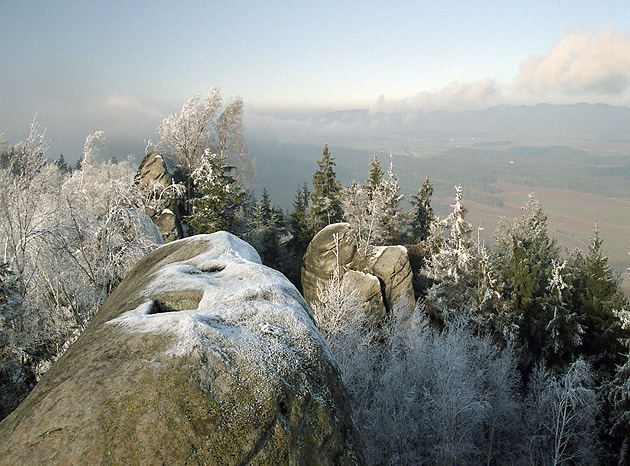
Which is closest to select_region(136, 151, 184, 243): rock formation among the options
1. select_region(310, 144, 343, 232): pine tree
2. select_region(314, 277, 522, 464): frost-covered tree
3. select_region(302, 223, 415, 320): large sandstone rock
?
select_region(302, 223, 415, 320): large sandstone rock

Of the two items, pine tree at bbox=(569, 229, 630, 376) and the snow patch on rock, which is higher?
the snow patch on rock

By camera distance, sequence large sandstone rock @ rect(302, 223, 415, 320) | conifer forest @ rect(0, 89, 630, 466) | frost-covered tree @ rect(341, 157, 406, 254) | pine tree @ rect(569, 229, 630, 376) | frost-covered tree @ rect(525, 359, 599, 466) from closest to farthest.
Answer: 1. conifer forest @ rect(0, 89, 630, 466)
2. frost-covered tree @ rect(525, 359, 599, 466)
3. pine tree @ rect(569, 229, 630, 376)
4. large sandstone rock @ rect(302, 223, 415, 320)
5. frost-covered tree @ rect(341, 157, 406, 254)

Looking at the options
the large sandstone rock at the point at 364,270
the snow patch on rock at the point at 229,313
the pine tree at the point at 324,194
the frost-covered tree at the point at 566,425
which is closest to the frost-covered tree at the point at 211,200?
the large sandstone rock at the point at 364,270

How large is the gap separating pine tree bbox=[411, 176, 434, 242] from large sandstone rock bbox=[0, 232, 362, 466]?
30922 millimetres

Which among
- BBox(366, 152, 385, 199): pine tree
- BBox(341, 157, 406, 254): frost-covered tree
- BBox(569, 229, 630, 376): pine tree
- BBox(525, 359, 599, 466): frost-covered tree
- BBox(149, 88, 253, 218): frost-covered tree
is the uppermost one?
BBox(149, 88, 253, 218): frost-covered tree

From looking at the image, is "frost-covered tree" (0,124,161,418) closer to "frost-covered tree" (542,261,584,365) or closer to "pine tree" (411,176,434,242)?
"frost-covered tree" (542,261,584,365)

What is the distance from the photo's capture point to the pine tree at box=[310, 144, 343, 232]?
108 ft

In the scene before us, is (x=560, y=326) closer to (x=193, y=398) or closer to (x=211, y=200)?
(x=193, y=398)

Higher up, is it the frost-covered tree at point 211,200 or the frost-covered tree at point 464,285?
the frost-covered tree at point 211,200

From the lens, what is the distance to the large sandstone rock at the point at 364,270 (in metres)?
23.0

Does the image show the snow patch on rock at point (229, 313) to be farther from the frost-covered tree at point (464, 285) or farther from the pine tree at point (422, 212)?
the pine tree at point (422, 212)

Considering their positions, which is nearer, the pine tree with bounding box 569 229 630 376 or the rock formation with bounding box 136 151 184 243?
the pine tree with bounding box 569 229 630 376

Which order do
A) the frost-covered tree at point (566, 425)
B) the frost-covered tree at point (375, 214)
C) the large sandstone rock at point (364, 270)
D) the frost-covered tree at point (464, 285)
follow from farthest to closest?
the frost-covered tree at point (375, 214)
the large sandstone rock at point (364, 270)
the frost-covered tree at point (464, 285)
the frost-covered tree at point (566, 425)

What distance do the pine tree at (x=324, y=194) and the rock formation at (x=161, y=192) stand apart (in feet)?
40.8
